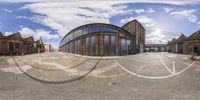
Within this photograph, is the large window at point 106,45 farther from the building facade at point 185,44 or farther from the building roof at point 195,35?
the building roof at point 195,35

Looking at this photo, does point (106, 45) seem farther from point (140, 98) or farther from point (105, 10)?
point (140, 98)

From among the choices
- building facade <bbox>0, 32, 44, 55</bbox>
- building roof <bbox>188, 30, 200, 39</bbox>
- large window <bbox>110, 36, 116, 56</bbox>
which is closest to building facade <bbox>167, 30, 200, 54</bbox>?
building roof <bbox>188, 30, 200, 39</bbox>

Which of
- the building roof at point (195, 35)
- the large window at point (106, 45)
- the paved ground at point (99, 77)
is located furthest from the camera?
the paved ground at point (99, 77)

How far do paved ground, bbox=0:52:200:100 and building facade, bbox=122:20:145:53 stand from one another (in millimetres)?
114

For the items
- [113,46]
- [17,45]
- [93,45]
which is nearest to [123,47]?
[113,46]

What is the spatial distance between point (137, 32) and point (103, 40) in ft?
0.63

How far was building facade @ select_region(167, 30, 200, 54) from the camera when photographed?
1.17 metres

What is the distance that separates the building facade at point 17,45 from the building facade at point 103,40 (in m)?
0.18

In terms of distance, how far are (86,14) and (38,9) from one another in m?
0.29

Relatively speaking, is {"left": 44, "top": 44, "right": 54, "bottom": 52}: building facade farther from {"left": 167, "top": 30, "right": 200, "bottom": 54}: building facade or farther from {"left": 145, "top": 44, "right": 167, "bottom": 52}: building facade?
{"left": 167, "top": 30, "right": 200, "bottom": 54}: building facade

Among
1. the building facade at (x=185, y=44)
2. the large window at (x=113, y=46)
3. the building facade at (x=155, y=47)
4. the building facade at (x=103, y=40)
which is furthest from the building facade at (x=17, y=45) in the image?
the building facade at (x=185, y=44)

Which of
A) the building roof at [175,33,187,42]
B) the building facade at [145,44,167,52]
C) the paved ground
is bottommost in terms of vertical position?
the paved ground

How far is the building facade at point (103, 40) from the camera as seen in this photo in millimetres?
1114

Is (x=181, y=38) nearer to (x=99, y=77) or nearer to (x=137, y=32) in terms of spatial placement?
(x=137, y=32)
